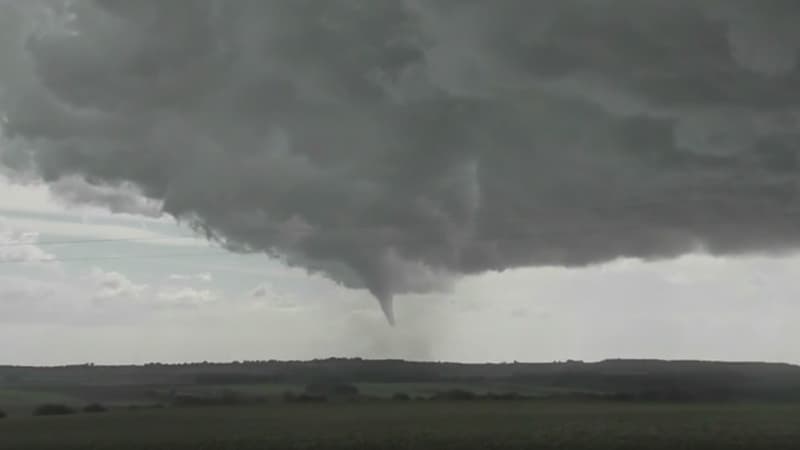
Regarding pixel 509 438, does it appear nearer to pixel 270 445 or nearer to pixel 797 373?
pixel 270 445

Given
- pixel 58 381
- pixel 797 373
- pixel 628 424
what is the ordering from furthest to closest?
1. pixel 58 381
2. pixel 797 373
3. pixel 628 424

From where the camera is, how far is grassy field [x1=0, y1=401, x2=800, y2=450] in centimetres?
6038

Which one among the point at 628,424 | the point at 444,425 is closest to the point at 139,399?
the point at 444,425

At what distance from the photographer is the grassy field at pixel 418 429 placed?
198 ft

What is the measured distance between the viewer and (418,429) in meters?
70.0

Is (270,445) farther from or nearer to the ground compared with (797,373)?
nearer to the ground

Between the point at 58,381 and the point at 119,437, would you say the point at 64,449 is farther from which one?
the point at 58,381

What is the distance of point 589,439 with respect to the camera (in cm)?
6075

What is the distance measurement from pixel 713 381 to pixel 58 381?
118504 mm

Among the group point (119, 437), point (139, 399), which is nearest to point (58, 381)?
point (139, 399)

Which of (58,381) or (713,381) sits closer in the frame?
(713,381)

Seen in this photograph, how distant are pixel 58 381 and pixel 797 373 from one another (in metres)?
134

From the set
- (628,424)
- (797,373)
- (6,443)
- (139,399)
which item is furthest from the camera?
(797,373)

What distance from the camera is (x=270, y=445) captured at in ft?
203
